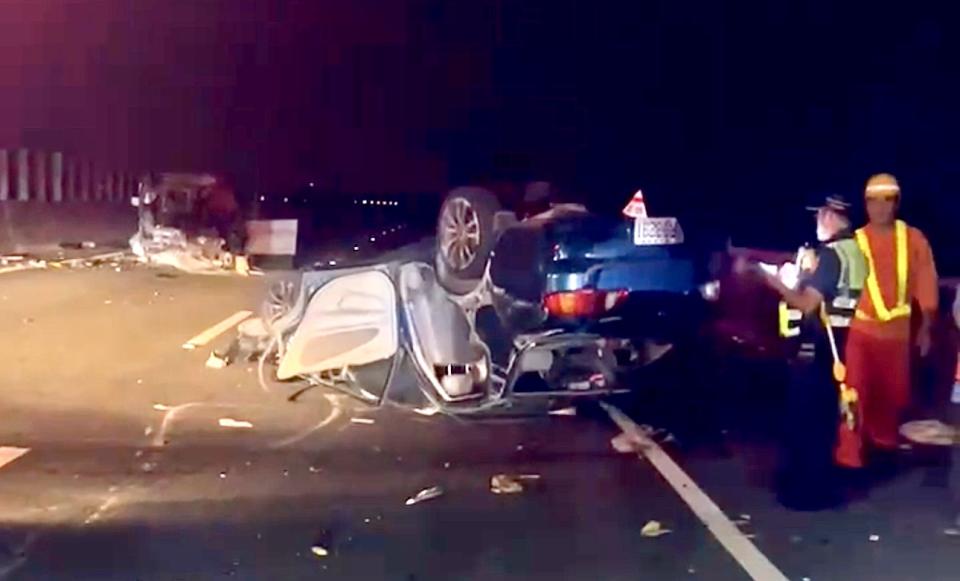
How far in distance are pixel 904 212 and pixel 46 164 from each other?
22.8m

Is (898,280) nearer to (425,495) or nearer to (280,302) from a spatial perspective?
(425,495)

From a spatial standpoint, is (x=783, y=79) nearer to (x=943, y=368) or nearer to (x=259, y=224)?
(x=259, y=224)

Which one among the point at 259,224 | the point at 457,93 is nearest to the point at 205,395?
the point at 259,224

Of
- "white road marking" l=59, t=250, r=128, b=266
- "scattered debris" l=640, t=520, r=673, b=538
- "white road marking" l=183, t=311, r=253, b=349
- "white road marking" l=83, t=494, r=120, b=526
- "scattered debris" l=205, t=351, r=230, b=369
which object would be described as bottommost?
"white road marking" l=59, t=250, r=128, b=266

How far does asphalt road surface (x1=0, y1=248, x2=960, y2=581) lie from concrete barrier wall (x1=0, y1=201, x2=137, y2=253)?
55.3ft

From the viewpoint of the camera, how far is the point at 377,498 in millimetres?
8305

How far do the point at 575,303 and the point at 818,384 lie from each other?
1580 millimetres

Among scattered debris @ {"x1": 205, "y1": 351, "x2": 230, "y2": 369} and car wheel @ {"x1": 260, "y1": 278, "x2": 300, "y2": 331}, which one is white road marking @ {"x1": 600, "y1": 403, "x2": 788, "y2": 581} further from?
scattered debris @ {"x1": 205, "y1": 351, "x2": 230, "y2": 369}

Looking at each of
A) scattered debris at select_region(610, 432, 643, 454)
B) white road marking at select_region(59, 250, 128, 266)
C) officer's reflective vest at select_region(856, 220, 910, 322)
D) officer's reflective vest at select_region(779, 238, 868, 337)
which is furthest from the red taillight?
white road marking at select_region(59, 250, 128, 266)

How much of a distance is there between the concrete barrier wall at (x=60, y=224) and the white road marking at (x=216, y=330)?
1189 centimetres

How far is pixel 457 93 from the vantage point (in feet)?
168

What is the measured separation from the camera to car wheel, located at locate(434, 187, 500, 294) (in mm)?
10578

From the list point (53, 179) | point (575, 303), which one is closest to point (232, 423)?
point (575, 303)

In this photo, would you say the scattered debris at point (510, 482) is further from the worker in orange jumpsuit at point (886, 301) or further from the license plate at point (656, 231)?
the license plate at point (656, 231)
